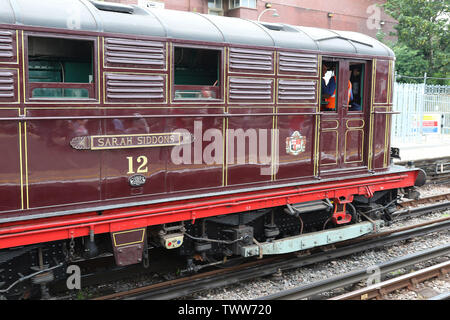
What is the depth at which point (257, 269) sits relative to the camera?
6.80 meters

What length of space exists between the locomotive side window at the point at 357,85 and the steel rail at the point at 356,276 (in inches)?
105

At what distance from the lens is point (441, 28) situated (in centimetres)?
2134

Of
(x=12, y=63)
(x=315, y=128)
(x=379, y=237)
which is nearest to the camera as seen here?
(x=12, y=63)

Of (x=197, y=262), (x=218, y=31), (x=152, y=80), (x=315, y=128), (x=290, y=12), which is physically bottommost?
(x=197, y=262)

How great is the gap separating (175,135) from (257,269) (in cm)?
265

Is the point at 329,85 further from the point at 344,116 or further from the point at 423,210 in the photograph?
the point at 423,210

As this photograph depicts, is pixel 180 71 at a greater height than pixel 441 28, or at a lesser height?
lesser

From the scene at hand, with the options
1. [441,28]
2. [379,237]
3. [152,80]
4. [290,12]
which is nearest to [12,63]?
[152,80]

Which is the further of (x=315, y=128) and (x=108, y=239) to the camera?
(x=315, y=128)

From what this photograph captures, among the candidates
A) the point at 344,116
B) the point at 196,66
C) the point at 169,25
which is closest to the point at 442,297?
the point at 344,116

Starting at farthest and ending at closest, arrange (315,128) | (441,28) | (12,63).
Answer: (441,28) < (315,128) < (12,63)

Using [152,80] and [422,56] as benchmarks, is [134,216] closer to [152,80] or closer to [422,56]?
[152,80]

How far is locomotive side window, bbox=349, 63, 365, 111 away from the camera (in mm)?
7590
